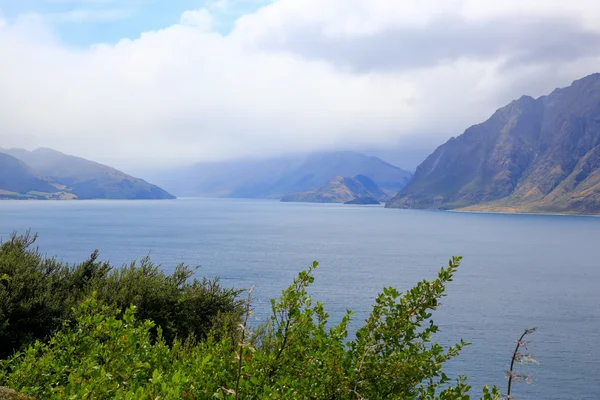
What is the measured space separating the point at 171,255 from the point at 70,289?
4099 inches

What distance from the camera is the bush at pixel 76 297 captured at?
63.4 feet

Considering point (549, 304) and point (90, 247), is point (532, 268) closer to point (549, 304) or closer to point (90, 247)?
point (549, 304)

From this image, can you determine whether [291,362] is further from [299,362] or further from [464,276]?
[464,276]

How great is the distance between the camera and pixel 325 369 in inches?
317

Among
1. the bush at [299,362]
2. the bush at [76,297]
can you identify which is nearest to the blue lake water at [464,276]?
the bush at [299,362]

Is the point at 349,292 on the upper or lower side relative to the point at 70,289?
lower

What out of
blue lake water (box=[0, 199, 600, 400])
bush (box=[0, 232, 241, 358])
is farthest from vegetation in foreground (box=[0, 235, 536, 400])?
bush (box=[0, 232, 241, 358])

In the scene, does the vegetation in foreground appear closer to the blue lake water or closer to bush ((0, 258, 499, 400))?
bush ((0, 258, 499, 400))

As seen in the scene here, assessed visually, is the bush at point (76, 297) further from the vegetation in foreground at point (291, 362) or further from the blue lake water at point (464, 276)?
the blue lake water at point (464, 276)

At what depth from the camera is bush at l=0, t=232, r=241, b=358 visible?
760 inches

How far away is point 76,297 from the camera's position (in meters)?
23.6

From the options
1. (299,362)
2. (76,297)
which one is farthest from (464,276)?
(299,362)

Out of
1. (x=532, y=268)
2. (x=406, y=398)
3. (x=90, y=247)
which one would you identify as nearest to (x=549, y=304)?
(x=532, y=268)

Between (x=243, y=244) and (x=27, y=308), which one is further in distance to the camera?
(x=243, y=244)
